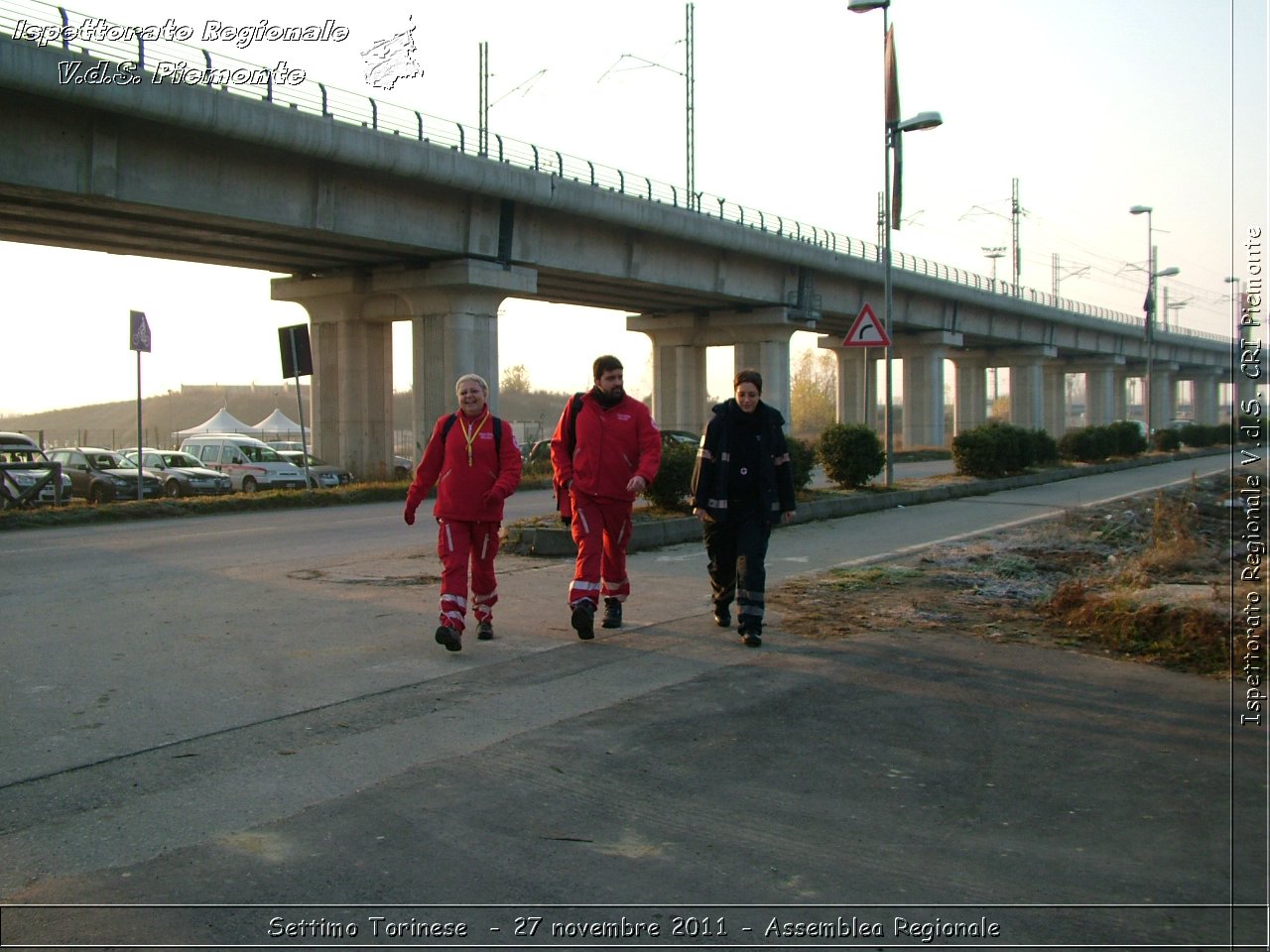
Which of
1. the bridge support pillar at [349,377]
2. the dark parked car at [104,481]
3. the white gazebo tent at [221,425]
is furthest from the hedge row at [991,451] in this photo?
the white gazebo tent at [221,425]

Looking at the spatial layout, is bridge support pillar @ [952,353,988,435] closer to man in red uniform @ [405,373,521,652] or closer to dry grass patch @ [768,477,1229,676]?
dry grass patch @ [768,477,1229,676]

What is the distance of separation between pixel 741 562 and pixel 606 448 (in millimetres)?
1214

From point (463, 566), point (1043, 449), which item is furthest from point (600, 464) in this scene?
point (1043, 449)

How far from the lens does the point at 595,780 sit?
4.70 metres

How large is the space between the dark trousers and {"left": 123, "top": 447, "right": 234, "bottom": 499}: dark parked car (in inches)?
848

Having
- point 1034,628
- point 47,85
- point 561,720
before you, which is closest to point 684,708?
point 561,720

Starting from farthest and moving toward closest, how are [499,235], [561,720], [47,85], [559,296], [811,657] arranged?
[559,296]
[499,235]
[47,85]
[811,657]
[561,720]

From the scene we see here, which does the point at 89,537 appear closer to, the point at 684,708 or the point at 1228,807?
the point at 684,708

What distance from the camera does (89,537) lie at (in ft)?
50.2

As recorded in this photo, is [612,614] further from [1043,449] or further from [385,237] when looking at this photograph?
[1043,449]

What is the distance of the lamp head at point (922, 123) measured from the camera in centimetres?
2148

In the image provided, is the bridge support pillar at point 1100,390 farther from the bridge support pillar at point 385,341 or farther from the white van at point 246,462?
the white van at point 246,462

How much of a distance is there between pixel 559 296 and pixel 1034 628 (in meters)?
31.5

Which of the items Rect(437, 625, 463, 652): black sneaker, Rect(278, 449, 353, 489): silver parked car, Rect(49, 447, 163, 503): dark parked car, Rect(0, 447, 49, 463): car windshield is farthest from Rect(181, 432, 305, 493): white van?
→ Rect(437, 625, 463, 652): black sneaker
